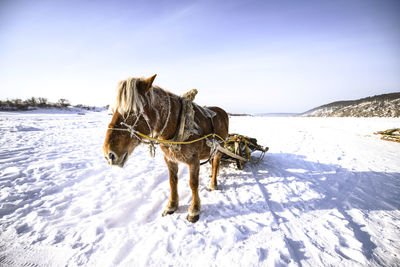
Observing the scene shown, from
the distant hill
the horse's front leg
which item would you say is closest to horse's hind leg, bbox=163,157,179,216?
the horse's front leg

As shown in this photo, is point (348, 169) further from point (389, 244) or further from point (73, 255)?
point (73, 255)

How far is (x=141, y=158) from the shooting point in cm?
661

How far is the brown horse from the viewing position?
185 cm

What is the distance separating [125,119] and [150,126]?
34 cm

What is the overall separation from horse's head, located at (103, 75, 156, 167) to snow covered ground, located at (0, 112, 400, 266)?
1441mm

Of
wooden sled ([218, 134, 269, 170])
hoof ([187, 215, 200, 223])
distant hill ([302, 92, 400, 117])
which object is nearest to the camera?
hoof ([187, 215, 200, 223])

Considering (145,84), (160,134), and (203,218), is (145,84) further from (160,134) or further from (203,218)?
(203,218)

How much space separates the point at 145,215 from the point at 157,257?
1.02 metres

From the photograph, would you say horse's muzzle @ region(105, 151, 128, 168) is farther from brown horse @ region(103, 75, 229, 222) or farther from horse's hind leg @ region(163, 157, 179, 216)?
horse's hind leg @ region(163, 157, 179, 216)

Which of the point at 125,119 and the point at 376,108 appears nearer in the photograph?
the point at 125,119

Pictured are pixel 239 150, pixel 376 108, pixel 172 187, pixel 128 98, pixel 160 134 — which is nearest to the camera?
pixel 128 98

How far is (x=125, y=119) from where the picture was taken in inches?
74.2

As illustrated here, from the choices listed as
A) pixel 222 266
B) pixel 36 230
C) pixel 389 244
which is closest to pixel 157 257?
pixel 222 266

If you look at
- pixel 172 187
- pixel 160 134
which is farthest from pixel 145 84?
pixel 172 187
